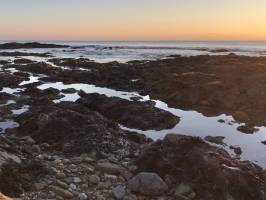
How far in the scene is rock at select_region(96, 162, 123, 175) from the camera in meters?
11.1

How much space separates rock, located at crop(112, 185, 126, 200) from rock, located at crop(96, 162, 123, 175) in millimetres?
1033

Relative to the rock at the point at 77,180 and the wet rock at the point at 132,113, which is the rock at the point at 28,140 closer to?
the rock at the point at 77,180

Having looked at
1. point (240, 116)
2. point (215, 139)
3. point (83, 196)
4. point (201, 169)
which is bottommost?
point (240, 116)

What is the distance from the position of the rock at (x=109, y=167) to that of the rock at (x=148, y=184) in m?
0.89

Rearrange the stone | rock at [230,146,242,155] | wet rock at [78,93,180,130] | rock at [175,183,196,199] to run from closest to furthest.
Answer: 1. rock at [175,183,196,199]
2. the stone
3. rock at [230,146,242,155]
4. wet rock at [78,93,180,130]

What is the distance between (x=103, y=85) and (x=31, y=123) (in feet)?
47.2

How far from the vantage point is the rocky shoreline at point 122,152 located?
32.3 feet

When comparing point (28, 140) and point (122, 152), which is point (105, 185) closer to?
point (122, 152)

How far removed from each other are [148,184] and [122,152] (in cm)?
321

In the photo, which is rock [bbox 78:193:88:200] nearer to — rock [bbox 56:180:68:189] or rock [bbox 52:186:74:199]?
rock [bbox 52:186:74:199]

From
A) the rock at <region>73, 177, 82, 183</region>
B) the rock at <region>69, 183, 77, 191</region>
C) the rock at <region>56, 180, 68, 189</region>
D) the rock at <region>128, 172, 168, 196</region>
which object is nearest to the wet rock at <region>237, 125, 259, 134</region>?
the rock at <region>128, 172, 168, 196</region>

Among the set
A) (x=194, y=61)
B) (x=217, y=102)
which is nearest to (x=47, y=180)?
(x=217, y=102)

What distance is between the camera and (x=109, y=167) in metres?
11.2

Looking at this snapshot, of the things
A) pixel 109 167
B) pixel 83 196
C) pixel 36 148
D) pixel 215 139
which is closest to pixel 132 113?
pixel 215 139
